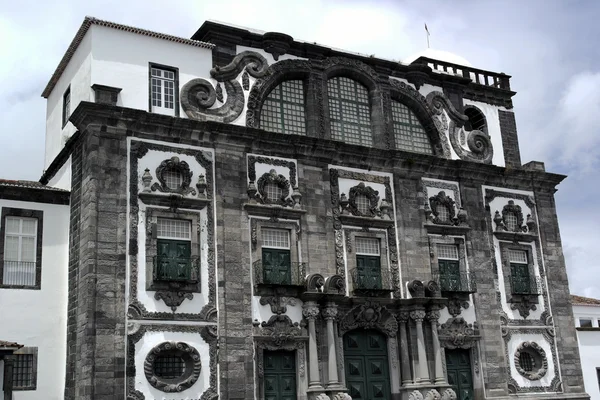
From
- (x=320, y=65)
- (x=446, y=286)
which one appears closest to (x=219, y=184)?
(x=320, y=65)

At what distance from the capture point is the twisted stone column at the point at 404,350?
25.4 m

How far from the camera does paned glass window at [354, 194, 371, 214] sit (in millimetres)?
26781

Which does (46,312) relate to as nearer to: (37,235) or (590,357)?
(37,235)

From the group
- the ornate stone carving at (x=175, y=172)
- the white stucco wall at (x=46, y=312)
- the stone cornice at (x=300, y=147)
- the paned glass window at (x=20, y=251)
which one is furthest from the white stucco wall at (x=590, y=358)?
the paned glass window at (x=20, y=251)

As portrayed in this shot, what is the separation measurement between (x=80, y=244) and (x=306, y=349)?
740cm

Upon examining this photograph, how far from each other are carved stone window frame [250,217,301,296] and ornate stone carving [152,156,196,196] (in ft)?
7.23

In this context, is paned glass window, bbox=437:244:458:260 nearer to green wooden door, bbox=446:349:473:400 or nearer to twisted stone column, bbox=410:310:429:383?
twisted stone column, bbox=410:310:429:383

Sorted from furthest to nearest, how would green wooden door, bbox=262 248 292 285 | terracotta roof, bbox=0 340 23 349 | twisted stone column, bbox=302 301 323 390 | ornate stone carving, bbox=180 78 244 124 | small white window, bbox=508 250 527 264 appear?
small white window, bbox=508 250 527 264, ornate stone carving, bbox=180 78 244 124, green wooden door, bbox=262 248 292 285, twisted stone column, bbox=302 301 323 390, terracotta roof, bbox=0 340 23 349

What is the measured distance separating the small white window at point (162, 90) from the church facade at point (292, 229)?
5cm

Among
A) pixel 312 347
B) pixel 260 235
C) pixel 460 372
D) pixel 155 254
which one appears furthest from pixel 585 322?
pixel 155 254

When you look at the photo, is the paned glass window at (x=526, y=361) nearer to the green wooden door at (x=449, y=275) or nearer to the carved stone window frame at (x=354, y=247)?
the green wooden door at (x=449, y=275)

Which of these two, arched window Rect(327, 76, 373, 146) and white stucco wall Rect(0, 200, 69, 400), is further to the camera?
arched window Rect(327, 76, 373, 146)

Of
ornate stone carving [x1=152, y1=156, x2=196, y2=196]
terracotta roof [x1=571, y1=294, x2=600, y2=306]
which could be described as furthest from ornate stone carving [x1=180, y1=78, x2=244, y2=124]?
terracotta roof [x1=571, y1=294, x2=600, y2=306]

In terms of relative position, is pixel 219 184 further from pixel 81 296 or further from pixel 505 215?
pixel 505 215
